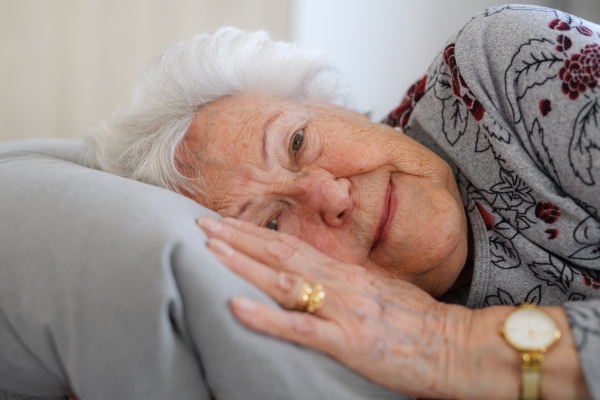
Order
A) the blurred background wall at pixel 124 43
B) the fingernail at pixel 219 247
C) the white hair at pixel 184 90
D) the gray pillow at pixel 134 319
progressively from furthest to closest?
the blurred background wall at pixel 124 43 < the white hair at pixel 184 90 < the fingernail at pixel 219 247 < the gray pillow at pixel 134 319

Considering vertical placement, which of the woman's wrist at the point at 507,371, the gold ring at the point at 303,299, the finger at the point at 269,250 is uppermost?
the finger at the point at 269,250

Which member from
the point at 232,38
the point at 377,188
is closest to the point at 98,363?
the point at 377,188

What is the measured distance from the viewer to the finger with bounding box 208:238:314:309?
2.40 ft

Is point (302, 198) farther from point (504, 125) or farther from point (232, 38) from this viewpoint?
point (232, 38)

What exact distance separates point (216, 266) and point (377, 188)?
47 cm

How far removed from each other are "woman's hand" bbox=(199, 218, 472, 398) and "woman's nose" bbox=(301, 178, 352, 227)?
0.54ft

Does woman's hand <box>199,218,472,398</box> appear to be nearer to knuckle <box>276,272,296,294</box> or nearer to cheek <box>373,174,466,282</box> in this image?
knuckle <box>276,272,296,294</box>

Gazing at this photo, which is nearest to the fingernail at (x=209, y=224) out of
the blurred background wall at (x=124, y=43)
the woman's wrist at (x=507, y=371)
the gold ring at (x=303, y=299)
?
the gold ring at (x=303, y=299)

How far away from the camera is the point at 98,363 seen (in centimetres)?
65

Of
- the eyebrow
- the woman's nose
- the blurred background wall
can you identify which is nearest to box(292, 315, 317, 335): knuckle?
the woman's nose

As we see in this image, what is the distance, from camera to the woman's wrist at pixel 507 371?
69 centimetres

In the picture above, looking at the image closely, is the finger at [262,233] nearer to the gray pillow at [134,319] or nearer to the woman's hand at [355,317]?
the woman's hand at [355,317]

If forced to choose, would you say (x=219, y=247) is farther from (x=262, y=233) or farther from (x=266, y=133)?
(x=266, y=133)

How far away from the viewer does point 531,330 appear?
0.72 metres
